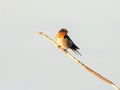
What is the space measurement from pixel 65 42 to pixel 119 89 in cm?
1231

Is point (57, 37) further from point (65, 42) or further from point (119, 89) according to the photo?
Result: point (119, 89)

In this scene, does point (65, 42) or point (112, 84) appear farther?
point (65, 42)

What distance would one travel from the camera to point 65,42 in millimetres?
19719

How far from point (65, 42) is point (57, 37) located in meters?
0.49

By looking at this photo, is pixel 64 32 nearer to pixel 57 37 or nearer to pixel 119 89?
pixel 57 37

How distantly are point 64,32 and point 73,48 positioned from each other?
0.85 meters

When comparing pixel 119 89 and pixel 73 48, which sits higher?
pixel 73 48

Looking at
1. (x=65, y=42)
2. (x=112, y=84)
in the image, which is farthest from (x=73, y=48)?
(x=112, y=84)

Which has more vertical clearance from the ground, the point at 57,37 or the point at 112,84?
the point at 57,37

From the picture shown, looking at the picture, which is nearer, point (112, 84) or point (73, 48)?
point (112, 84)

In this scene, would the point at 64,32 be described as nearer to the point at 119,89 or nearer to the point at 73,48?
the point at 73,48

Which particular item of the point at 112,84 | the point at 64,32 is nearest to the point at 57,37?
the point at 64,32

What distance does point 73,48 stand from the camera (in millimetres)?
19688

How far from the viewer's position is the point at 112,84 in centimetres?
764
